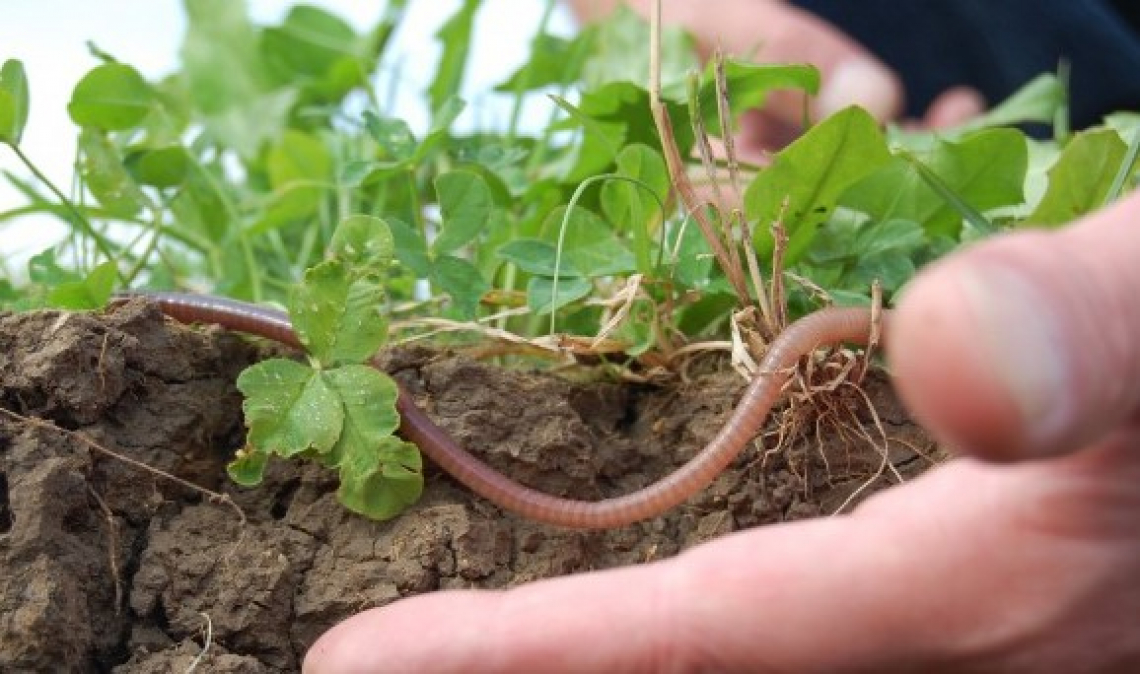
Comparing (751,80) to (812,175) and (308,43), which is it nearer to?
(812,175)

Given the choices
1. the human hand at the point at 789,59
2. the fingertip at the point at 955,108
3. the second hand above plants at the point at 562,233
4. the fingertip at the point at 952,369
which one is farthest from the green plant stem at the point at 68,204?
the fingertip at the point at 955,108

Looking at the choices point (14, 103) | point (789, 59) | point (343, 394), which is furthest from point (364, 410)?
point (789, 59)

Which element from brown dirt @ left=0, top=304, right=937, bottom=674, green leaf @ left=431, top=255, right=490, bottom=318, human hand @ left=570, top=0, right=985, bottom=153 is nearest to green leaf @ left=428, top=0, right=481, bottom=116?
human hand @ left=570, top=0, right=985, bottom=153

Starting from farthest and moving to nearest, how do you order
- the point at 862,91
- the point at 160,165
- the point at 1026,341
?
the point at 862,91, the point at 160,165, the point at 1026,341

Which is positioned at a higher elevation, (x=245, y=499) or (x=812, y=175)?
(x=812, y=175)

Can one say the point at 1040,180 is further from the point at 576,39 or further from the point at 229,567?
the point at 229,567

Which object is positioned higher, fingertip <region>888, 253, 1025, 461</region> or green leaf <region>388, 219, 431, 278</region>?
fingertip <region>888, 253, 1025, 461</region>

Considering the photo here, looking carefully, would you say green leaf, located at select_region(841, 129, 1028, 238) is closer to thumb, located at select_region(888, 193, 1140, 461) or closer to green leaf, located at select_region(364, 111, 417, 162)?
green leaf, located at select_region(364, 111, 417, 162)
